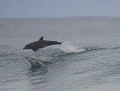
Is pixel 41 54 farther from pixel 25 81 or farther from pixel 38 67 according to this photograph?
pixel 25 81

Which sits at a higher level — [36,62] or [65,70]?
[36,62]

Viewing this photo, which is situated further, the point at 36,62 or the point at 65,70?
the point at 36,62

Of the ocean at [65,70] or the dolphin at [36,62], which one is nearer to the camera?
the ocean at [65,70]

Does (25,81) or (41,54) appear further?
(41,54)

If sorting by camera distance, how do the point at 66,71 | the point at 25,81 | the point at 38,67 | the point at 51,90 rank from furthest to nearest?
the point at 38,67 → the point at 66,71 → the point at 25,81 → the point at 51,90

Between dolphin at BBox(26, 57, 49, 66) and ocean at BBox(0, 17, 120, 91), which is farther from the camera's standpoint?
dolphin at BBox(26, 57, 49, 66)

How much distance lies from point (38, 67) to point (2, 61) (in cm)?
343

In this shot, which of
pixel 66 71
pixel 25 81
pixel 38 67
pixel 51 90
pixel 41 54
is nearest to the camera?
pixel 51 90

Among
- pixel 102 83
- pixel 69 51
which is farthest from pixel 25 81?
pixel 69 51

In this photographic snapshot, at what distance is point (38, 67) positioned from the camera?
1908 centimetres

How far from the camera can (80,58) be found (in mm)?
20766

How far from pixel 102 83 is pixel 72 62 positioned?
4.99m

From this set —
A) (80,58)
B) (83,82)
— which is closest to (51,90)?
(83,82)

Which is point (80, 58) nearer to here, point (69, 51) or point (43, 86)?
point (69, 51)
